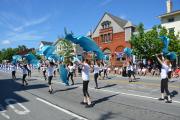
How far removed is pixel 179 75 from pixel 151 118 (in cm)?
1966

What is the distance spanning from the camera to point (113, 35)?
5116cm

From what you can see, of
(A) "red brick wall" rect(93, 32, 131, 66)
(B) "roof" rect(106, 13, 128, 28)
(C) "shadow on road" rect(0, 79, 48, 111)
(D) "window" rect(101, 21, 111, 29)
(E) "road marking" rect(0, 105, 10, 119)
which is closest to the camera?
(E) "road marking" rect(0, 105, 10, 119)

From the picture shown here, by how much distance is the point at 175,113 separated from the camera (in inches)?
357

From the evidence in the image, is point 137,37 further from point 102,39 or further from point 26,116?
point 26,116

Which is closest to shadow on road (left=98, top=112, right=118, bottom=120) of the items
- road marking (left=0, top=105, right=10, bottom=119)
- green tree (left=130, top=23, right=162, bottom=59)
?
road marking (left=0, top=105, right=10, bottom=119)

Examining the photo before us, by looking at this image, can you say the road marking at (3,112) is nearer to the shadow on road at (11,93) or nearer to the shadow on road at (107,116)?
the shadow on road at (11,93)

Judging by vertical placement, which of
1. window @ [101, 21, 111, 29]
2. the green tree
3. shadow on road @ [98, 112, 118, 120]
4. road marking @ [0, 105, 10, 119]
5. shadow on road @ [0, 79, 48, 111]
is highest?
window @ [101, 21, 111, 29]

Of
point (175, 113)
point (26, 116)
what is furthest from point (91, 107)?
point (175, 113)

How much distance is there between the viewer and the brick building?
160 feet

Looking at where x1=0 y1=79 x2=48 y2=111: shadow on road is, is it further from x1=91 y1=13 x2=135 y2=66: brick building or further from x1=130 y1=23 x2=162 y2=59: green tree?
x1=91 y1=13 x2=135 y2=66: brick building

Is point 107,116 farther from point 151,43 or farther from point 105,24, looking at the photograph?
point 105,24

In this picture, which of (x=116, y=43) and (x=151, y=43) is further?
(x=116, y=43)

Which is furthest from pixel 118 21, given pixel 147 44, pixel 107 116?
pixel 107 116

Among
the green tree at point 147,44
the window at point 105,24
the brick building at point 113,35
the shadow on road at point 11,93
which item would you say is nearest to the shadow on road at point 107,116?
the shadow on road at point 11,93
